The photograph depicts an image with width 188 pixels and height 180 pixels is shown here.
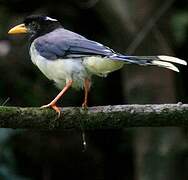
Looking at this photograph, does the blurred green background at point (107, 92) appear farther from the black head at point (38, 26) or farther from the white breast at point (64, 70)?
the white breast at point (64, 70)

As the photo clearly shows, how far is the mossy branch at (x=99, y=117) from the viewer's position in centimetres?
425

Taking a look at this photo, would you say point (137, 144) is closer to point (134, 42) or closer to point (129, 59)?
point (134, 42)

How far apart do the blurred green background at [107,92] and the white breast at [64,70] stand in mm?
1917

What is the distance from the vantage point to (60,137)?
8031mm

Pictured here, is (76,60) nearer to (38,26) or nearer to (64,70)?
(64,70)

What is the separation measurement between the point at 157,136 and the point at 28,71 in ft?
6.63

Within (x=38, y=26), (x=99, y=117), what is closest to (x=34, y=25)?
(x=38, y=26)

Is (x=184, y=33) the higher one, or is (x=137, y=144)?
(x=184, y=33)

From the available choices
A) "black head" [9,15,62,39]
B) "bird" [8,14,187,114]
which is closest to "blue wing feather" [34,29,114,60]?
"bird" [8,14,187,114]

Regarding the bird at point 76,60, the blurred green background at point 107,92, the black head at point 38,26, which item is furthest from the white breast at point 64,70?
the blurred green background at point 107,92

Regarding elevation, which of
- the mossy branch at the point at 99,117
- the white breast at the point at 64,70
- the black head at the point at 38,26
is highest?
the black head at the point at 38,26

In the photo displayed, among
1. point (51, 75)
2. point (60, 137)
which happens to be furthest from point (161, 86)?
point (51, 75)

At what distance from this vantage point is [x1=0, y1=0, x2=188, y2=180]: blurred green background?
23.2ft

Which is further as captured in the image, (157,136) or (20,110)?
(157,136)
